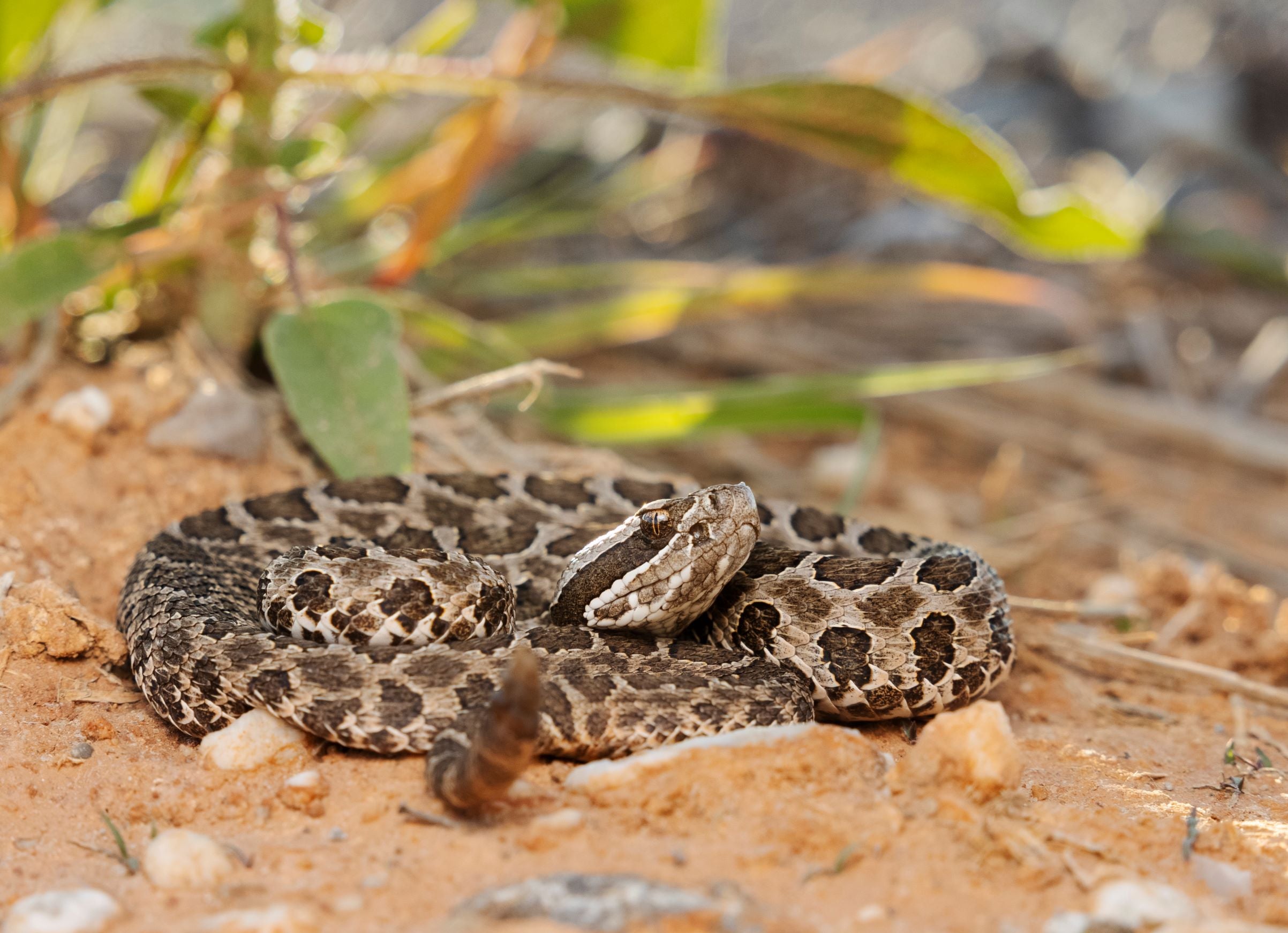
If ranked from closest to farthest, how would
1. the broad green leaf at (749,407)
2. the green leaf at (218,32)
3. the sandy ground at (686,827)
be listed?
1. the sandy ground at (686,827)
2. the green leaf at (218,32)
3. the broad green leaf at (749,407)

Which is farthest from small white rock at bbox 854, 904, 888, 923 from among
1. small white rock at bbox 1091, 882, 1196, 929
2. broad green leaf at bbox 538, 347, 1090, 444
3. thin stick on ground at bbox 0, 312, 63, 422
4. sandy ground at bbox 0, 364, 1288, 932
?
thin stick on ground at bbox 0, 312, 63, 422

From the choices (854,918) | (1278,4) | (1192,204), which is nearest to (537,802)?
(854,918)

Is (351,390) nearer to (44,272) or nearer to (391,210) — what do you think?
(44,272)

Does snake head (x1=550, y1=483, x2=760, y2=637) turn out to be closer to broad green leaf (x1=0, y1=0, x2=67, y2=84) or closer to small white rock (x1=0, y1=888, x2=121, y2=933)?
small white rock (x1=0, y1=888, x2=121, y2=933)

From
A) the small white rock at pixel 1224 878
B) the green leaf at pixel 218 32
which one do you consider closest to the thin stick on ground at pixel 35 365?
the green leaf at pixel 218 32

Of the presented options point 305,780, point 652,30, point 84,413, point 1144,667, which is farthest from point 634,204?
point 305,780

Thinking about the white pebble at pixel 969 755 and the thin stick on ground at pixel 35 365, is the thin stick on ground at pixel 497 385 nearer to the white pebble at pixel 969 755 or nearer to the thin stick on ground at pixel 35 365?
the thin stick on ground at pixel 35 365

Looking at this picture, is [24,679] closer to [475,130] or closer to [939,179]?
[475,130]
